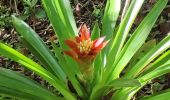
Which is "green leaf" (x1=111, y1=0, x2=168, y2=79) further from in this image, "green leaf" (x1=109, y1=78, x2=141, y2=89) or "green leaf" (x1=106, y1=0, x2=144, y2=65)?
"green leaf" (x1=109, y1=78, x2=141, y2=89)

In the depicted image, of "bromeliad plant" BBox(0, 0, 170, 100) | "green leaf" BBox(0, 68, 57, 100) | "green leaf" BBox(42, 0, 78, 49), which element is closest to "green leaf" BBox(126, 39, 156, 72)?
"bromeliad plant" BBox(0, 0, 170, 100)

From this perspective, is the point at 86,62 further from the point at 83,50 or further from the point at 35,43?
the point at 35,43

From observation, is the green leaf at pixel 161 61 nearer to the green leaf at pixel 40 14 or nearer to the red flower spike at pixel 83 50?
the red flower spike at pixel 83 50

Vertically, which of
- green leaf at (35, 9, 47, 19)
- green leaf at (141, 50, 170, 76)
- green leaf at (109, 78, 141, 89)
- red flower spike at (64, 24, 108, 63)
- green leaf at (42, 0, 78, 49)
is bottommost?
green leaf at (35, 9, 47, 19)

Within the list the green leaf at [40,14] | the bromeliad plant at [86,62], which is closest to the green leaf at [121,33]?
the bromeliad plant at [86,62]

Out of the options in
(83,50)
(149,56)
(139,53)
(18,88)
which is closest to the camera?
(83,50)

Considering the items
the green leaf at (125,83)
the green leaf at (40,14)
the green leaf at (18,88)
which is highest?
the green leaf at (125,83)

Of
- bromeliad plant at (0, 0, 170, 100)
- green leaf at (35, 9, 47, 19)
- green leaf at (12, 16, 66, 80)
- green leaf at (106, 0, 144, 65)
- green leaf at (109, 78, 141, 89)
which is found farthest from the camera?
green leaf at (35, 9, 47, 19)

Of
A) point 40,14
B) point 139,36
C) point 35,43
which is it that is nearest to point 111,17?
point 139,36
